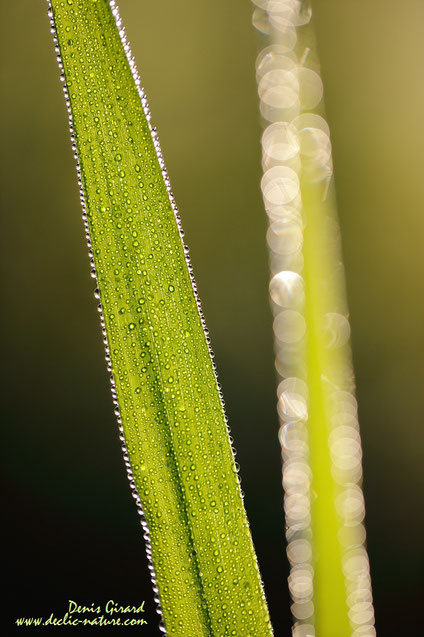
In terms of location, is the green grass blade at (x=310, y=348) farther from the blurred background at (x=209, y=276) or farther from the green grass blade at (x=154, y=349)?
the blurred background at (x=209, y=276)

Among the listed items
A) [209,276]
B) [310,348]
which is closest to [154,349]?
[310,348]

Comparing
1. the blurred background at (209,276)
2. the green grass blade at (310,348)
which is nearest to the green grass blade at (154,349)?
the green grass blade at (310,348)

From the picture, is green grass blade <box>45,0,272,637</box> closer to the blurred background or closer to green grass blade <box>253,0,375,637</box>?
green grass blade <box>253,0,375,637</box>

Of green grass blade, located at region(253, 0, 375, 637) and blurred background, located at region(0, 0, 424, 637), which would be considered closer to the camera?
green grass blade, located at region(253, 0, 375, 637)

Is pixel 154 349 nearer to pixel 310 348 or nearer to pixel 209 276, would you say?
pixel 310 348

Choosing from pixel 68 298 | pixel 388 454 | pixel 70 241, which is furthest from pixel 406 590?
pixel 70 241

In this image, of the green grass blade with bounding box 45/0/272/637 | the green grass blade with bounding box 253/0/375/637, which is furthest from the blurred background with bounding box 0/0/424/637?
the green grass blade with bounding box 45/0/272/637
